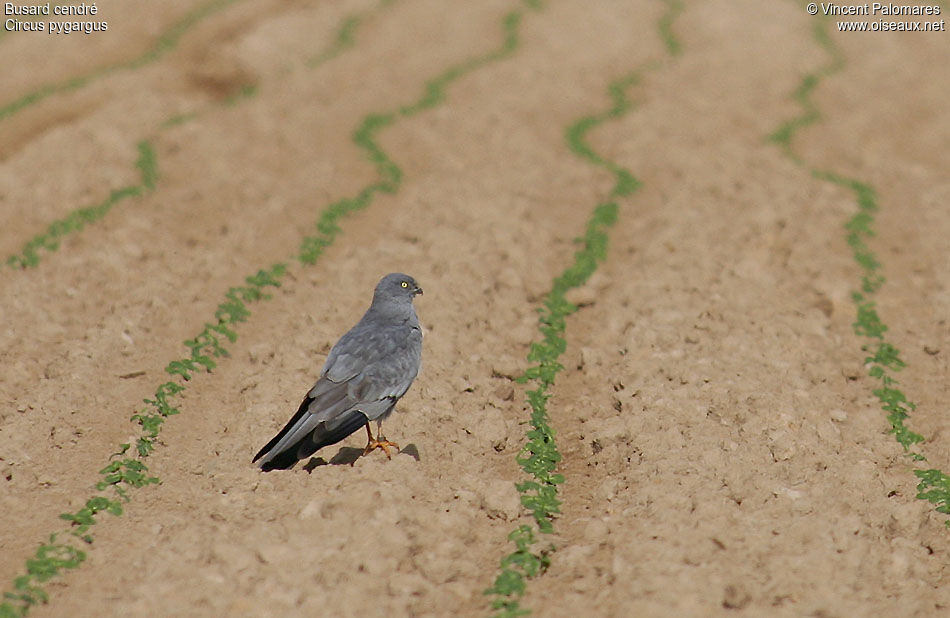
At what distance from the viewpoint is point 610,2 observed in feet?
97.9

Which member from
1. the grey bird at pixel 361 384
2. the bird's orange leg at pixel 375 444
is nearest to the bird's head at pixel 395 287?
the grey bird at pixel 361 384

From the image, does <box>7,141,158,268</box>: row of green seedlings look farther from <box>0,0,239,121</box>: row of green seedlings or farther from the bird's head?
the bird's head

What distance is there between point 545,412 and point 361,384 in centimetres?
280

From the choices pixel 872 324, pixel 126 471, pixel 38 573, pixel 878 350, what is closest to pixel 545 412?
pixel 126 471

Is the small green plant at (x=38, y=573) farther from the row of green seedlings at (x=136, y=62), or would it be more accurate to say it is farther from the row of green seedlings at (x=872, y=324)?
the row of green seedlings at (x=136, y=62)

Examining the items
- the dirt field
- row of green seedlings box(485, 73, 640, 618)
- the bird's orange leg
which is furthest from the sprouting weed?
the bird's orange leg

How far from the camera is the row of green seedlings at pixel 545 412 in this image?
325 inches

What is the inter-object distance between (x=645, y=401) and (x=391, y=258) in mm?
5190

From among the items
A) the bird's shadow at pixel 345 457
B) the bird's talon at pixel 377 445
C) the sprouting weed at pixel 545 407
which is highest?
the bird's talon at pixel 377 445

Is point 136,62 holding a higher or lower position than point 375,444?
higher

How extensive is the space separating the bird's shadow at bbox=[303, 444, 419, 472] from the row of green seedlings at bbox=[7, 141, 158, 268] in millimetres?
6836

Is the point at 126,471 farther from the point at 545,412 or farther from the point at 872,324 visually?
the point at 872,324

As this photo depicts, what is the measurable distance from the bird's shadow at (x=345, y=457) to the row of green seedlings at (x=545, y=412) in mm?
1143

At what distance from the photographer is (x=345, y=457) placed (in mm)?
9945
